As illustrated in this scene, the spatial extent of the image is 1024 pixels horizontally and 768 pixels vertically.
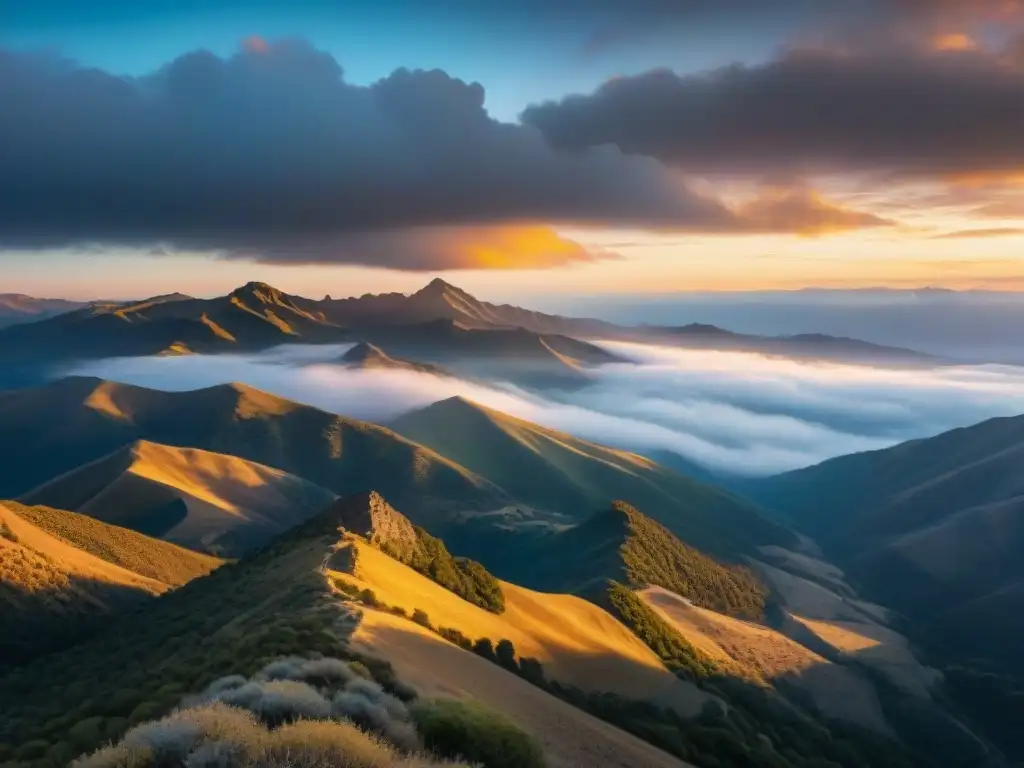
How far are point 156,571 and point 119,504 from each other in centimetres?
7098

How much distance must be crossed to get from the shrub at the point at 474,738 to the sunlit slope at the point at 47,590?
187ft

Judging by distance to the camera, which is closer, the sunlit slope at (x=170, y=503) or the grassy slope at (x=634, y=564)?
the grassy slope at (x=634, y=564)

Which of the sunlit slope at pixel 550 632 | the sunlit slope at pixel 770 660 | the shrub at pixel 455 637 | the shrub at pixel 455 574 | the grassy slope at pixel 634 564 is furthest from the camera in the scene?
the grassy slope at pixel 634 564

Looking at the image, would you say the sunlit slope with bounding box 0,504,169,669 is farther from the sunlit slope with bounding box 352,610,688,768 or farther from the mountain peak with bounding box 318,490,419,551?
the sunlit slope with bounding box 352,610,688,768

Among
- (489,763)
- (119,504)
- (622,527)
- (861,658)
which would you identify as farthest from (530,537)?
(489,763)

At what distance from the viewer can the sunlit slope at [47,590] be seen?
67500mm

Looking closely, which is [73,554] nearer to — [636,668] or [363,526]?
[363,526]

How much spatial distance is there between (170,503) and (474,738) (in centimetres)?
17093

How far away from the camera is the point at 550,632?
61.8 m

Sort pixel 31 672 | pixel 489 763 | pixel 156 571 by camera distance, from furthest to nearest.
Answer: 1. pixel 156 571
2. pixel 31 672
3. pixel 489 763

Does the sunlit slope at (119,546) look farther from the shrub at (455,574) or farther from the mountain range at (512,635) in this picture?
the shrub at (455,574)

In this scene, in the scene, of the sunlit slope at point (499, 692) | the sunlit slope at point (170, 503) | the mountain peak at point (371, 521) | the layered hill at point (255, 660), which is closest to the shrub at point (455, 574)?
the mountain peak at point (371, 521)

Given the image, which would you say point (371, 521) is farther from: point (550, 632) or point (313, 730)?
point (313, 730)

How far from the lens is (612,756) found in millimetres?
31203
